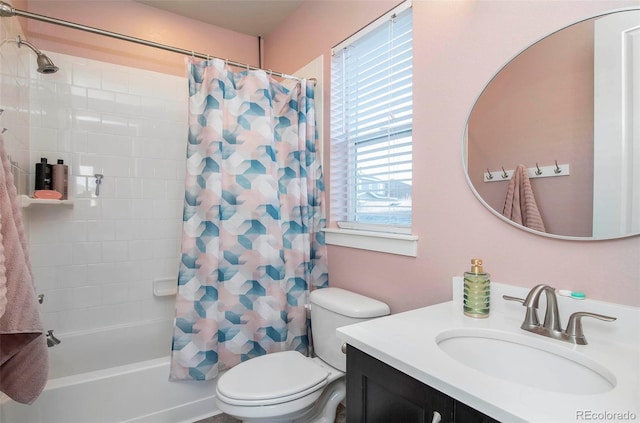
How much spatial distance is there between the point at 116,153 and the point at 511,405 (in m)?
2.46

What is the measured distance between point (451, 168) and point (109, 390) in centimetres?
190

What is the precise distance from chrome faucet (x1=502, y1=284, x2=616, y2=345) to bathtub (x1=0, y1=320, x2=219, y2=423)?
1.65m

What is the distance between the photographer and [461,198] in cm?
134

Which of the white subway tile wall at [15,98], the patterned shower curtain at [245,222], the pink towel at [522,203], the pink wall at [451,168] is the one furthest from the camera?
the patterned shower curtain at [245,222]

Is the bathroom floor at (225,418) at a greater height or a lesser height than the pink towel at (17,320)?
lesser

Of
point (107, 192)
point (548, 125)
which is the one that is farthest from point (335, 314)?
point (107, 192)

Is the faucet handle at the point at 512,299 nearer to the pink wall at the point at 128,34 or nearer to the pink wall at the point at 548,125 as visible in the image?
the pink wall at the point at 548,125

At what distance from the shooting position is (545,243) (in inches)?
42.8

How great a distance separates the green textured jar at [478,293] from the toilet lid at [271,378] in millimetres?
701

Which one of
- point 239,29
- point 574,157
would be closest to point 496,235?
point 574,157

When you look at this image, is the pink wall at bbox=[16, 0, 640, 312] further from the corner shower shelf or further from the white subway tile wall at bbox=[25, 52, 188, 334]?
the corner shower shelf

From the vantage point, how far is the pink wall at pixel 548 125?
1.01 meters

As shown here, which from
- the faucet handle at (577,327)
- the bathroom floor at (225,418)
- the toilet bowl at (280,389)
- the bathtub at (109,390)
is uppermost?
the faucet handle at (577,327)

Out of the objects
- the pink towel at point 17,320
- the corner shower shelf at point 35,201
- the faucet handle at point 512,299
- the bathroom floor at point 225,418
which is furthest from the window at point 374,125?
the corner shower shelf at point 35,201
